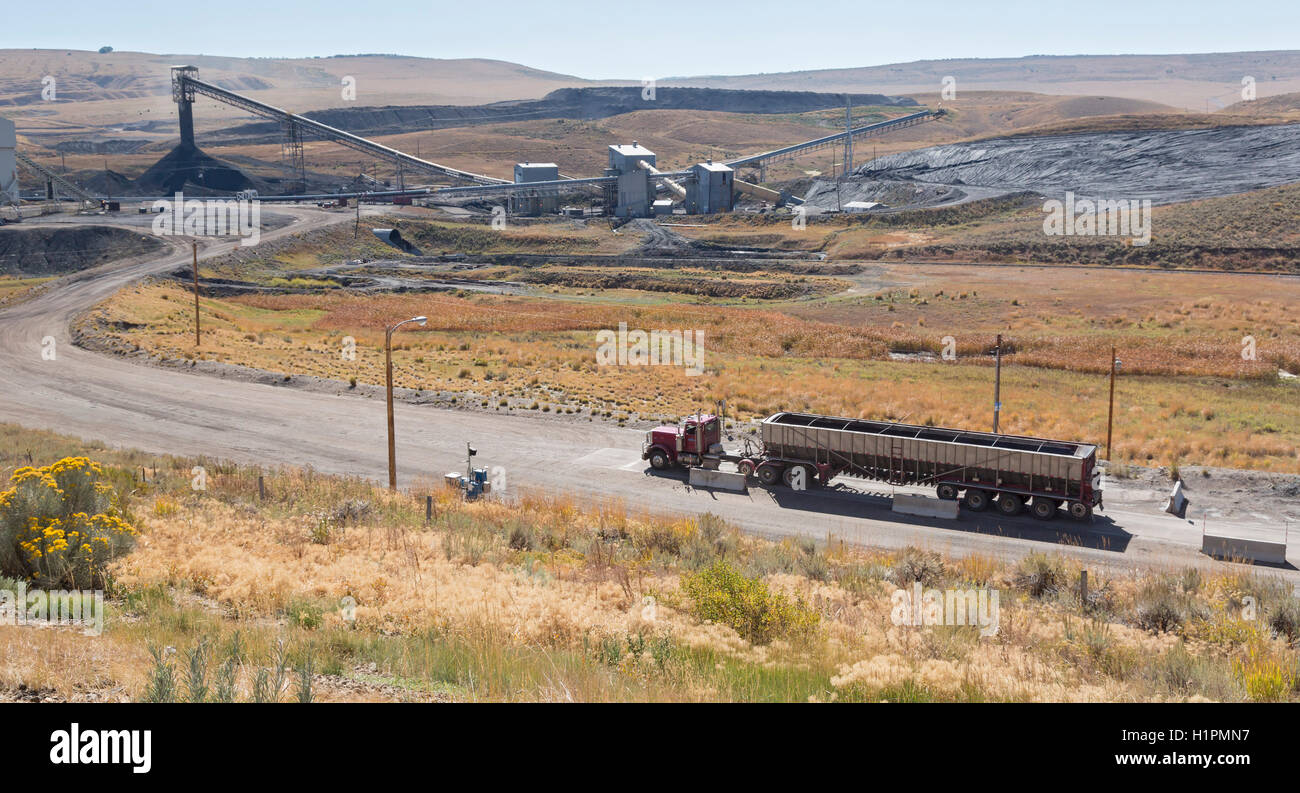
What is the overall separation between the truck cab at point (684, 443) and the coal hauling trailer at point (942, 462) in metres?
1.60

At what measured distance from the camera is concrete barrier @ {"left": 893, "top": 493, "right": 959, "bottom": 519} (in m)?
27.9

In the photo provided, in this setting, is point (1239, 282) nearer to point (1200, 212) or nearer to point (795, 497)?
point (1200, 212)

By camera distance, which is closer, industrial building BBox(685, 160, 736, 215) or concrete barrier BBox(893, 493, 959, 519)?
concrete barrier BBox(893, 493, 959, 519)

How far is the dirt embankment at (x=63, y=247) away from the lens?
94438mm

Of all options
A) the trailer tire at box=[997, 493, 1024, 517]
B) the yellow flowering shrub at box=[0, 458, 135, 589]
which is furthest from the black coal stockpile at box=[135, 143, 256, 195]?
the trailer tire at box=[997, 493, 1024, 517]

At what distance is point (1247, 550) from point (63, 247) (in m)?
106

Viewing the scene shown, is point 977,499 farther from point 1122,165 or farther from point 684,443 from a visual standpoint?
point 1122,165

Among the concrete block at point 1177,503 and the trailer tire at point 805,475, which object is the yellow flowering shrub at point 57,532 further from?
the concrete block at point 1177,503

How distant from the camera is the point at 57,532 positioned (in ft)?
50.8

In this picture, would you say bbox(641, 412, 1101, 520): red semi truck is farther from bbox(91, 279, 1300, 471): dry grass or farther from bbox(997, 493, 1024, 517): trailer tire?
bbox(91, 279, 1300, 471): dry grass

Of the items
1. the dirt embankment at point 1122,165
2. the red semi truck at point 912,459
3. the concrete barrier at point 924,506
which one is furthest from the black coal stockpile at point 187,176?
the concrete barrier at point 924,506

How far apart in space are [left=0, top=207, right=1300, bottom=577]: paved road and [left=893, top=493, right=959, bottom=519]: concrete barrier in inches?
18.6
